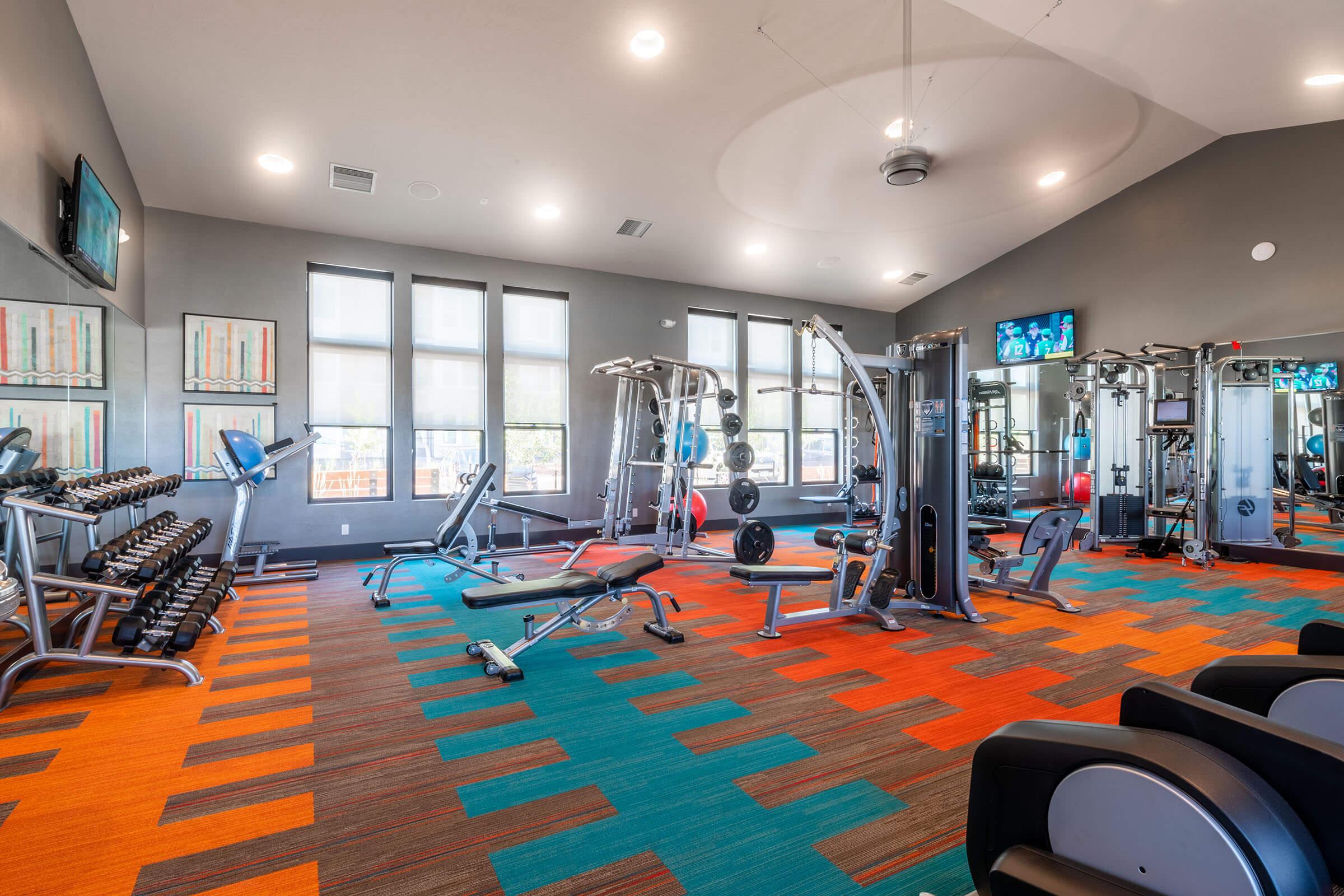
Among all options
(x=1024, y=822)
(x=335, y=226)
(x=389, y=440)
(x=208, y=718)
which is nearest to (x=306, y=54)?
(x=335, y=226)

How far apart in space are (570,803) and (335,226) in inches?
229

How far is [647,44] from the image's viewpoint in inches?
159

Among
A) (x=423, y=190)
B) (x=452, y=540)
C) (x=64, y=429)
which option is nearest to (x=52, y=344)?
(x=64, y=429)

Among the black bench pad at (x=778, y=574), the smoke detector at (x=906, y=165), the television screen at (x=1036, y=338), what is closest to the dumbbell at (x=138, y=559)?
the black bench pad at (x=778, y=574)

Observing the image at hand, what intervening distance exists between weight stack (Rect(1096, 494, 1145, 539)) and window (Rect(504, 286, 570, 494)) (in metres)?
5.72

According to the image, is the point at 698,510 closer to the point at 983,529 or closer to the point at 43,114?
the point at 983,529

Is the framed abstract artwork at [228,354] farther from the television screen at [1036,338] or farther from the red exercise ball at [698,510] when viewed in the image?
the television screen at [1036,338]

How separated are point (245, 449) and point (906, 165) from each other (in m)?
5.34

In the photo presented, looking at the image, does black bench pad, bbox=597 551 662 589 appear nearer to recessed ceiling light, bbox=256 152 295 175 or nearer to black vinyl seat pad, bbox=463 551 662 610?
black vinyl seat pad, bbox=463 551 662 610

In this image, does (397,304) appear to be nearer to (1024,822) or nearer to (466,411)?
(466,411)

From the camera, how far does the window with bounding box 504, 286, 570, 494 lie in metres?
6.84

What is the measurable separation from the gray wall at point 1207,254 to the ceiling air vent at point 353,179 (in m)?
7.22

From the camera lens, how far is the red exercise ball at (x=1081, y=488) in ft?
25.3

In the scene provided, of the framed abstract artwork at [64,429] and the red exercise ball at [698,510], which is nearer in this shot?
the framed abstract artwork at [64,429]
